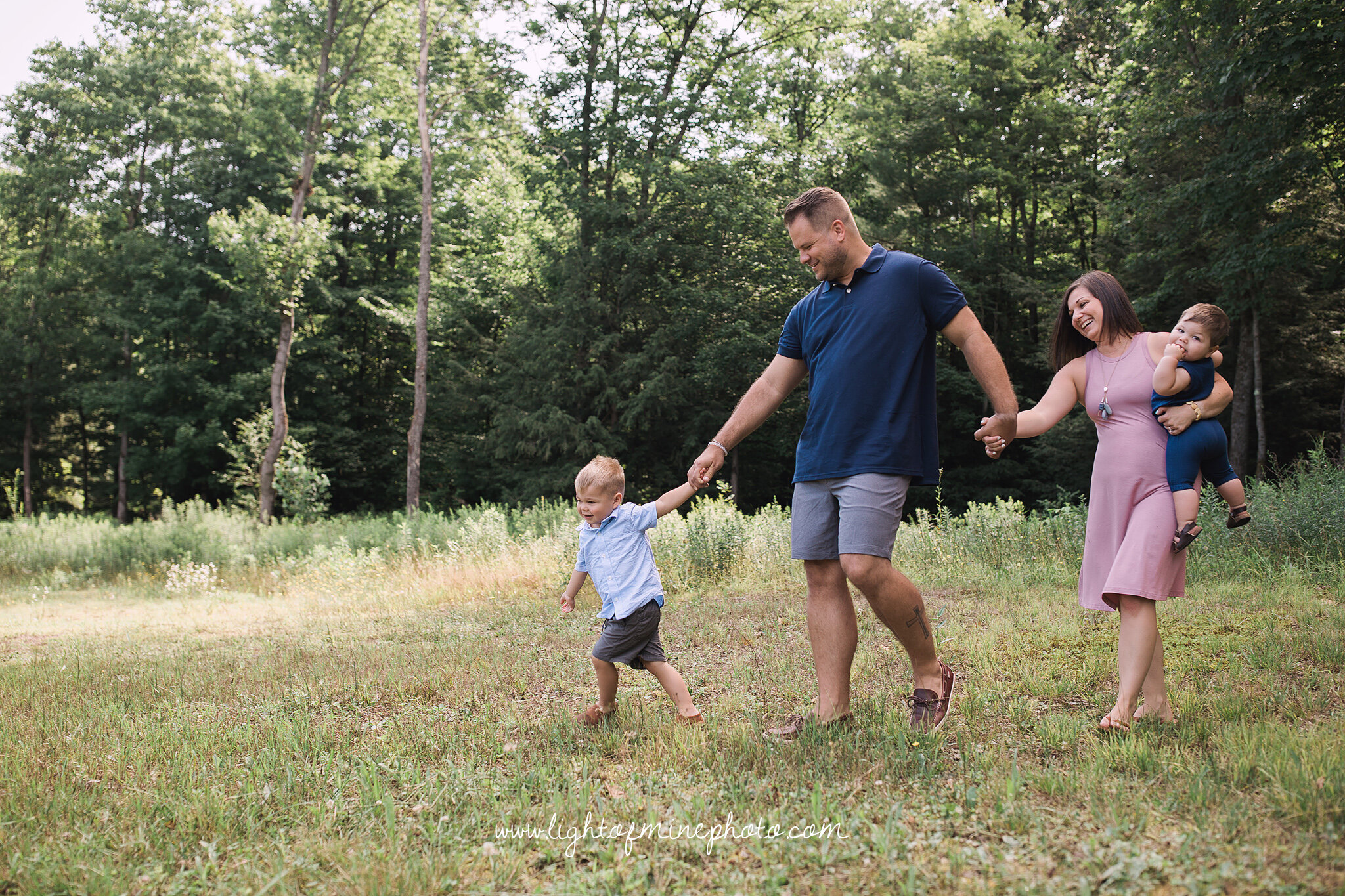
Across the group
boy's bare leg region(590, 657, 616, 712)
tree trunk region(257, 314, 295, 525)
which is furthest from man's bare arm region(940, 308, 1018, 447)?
tree trunk region(257, 314, 295, 525)

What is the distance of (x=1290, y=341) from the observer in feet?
64.7

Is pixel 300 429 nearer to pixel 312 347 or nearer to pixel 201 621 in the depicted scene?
pixel 312 347

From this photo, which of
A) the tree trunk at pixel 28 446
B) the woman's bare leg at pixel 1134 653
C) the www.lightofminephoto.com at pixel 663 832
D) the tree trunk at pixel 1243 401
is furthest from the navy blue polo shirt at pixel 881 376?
the tree trunk at pixel 28 446

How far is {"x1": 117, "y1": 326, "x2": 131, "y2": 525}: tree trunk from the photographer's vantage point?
94.6 feet

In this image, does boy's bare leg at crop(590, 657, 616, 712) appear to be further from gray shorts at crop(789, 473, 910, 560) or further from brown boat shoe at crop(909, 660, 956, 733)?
brown boat shoe at crop(909, 660, 956, 733)

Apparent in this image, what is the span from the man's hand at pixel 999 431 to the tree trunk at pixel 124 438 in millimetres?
31698

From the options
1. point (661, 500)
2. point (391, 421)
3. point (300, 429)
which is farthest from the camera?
point (391, 421)

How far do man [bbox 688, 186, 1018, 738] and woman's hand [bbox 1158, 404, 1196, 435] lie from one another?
0.59 metres

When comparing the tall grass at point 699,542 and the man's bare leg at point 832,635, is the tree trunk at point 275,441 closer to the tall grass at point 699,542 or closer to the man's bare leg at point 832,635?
the tall grass at point 699,542

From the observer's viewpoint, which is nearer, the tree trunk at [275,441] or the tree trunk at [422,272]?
the tree trunk at [275,441]

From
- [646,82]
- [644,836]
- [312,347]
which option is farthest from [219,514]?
[644,836]

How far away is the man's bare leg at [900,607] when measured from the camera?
3.41 meters

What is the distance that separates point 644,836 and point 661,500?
1.57 m

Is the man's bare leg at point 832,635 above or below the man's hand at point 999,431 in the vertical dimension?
below
